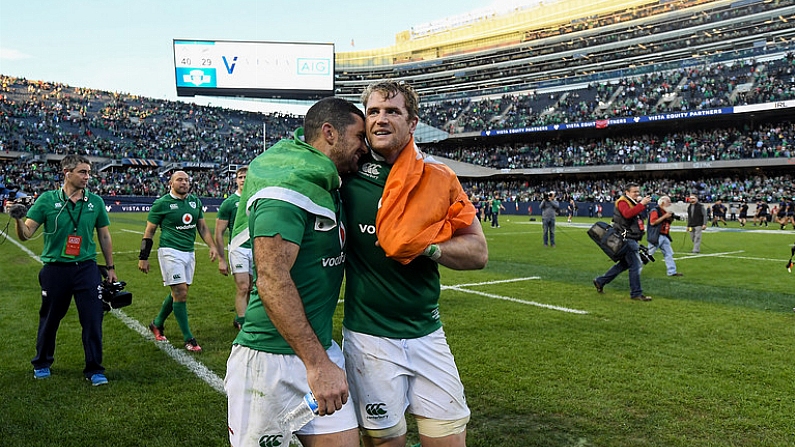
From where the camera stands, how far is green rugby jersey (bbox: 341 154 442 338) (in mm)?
2762

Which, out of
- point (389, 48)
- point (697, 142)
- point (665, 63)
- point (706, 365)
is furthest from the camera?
point (389, 48)

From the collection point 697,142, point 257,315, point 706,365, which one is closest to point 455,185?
point 257,315

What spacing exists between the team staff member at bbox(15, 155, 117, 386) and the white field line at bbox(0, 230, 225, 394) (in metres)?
0.87

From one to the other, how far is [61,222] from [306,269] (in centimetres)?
457

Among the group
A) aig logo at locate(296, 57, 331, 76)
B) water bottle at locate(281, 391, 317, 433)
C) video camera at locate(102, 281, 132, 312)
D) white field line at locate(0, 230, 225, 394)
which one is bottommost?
white field line at locate(0, 230, 225, 394)

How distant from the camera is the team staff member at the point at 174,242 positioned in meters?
7.27

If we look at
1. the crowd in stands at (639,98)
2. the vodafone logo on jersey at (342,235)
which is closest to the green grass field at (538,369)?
the vodafone logo on jersey at (342,235)

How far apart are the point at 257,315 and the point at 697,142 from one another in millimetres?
53891

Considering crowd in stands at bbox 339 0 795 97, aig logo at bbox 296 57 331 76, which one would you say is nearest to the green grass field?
aig logo at bbox 296 57 331 76

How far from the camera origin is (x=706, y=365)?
20.3ft

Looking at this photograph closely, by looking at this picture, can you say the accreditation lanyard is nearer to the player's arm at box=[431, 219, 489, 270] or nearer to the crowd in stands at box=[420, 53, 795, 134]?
the player's arm at box=[431, 219, 489, 270]

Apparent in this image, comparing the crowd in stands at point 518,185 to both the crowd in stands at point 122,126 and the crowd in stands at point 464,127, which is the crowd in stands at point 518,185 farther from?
the crowd in stands at point 122,126

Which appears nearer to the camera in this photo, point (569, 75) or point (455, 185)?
point (455, 185)

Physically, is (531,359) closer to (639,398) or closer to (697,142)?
(639,398)
